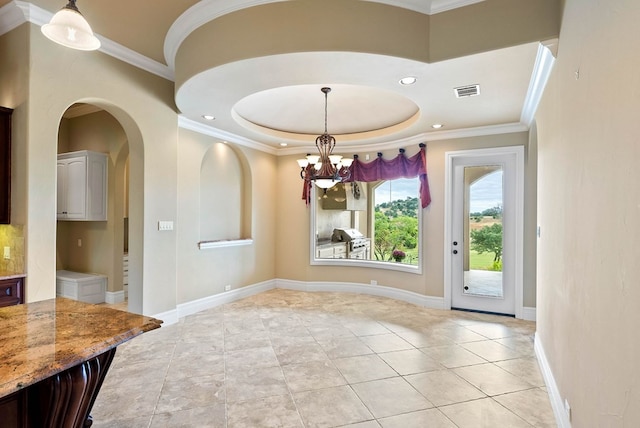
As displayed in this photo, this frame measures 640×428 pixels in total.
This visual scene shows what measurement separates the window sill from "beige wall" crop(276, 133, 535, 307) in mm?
924

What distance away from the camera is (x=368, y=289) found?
601cm

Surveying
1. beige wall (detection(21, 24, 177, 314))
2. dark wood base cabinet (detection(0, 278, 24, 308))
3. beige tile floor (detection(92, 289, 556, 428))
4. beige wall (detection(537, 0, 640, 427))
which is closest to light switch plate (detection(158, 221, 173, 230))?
beige wall (detection(21, 24, 177, 314))

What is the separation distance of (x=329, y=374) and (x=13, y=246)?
120 inches

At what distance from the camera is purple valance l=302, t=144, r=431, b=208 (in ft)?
17.1

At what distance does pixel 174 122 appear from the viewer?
4352mm

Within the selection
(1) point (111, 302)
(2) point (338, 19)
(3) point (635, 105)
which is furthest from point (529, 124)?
(1) point (111, 302)

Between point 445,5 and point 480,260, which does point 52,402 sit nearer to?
point 445,5

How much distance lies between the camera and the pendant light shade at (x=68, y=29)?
5.80 ft

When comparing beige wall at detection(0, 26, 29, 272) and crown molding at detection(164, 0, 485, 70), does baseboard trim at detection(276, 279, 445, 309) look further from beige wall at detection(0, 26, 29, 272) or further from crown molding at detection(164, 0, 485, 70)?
beige wall at detection(0, 26, 29, 272)

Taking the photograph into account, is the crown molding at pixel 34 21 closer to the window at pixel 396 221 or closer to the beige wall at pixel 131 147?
the beige wall at pixel 131 147

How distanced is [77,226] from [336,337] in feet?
15.8

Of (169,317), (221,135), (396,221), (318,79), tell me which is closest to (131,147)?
(221,135)

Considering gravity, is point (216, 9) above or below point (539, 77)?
above

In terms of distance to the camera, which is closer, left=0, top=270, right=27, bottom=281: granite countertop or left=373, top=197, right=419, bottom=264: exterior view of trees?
left=0, top=270, right=27, bottom=281: granite countertop
